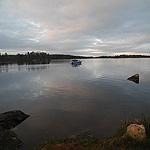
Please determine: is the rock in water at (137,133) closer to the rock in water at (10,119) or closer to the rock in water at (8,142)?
the rock in water at (8,142)

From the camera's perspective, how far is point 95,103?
1345 cm

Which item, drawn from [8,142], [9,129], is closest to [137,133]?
[8,142]

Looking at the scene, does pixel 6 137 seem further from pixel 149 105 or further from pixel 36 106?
pixel 149 105

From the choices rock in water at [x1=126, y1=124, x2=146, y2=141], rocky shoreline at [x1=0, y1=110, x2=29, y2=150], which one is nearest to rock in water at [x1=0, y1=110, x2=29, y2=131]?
rocky shoreline at [x1=0, y1=110, x2=29, y2=150]

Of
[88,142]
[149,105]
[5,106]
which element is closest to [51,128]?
[88,142]

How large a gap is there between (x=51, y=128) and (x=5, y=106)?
8.26m

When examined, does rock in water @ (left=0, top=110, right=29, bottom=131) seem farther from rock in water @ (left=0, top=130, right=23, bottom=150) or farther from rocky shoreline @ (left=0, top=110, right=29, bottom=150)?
rock in water @ (left=0, top=130, right=23, bottom=150)

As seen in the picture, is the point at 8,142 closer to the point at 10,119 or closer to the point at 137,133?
the point at 10,119

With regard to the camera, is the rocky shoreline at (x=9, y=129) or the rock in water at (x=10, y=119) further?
the rock in water at (x=10, y=119)

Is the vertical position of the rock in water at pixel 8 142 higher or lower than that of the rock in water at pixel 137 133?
lower

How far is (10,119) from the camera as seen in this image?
893 centimetres

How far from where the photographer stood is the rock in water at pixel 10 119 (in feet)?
27.8

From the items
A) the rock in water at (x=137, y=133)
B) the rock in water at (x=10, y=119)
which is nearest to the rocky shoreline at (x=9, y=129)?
the rock in water at (x=10, y=119)

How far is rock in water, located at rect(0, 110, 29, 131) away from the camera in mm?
8484
